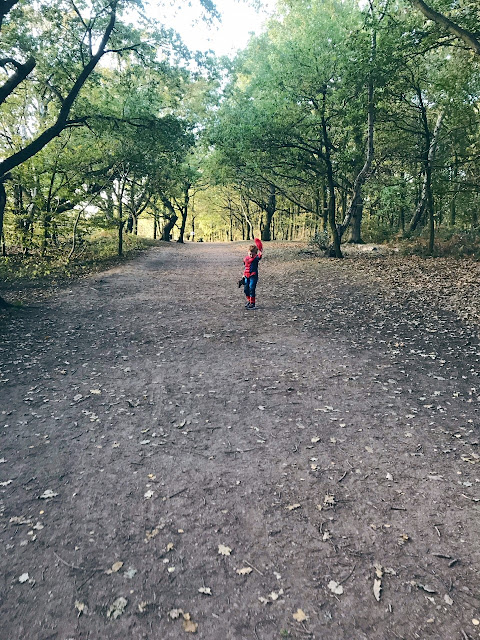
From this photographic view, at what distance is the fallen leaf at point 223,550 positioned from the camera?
11.6 ft

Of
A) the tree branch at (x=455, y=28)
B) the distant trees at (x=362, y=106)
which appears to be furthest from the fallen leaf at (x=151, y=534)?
the distant trees at (x=362, y=106)

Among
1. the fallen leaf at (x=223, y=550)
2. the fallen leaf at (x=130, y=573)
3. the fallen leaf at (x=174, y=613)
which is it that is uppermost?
the fallen leaf at (x=223, y=550)

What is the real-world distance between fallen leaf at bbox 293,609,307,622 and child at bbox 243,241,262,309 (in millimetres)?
8447

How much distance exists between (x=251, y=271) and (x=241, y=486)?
7465 millimetres

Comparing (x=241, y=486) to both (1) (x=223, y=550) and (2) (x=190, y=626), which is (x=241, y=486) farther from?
(2) (x=190, y=626)

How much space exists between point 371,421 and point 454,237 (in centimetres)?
1779

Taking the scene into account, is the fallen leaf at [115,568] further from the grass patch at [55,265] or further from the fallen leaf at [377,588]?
the grass patch at [55,265]

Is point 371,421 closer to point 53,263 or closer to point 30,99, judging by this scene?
point 53,263

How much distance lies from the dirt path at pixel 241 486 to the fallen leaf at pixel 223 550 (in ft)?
0.09

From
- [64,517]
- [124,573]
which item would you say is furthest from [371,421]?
[64,517]

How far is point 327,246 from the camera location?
22.0m

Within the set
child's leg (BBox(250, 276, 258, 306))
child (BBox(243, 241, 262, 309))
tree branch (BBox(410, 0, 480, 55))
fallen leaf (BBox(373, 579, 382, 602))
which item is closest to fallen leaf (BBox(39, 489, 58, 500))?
fallen leaf (BBox(373, 579, 382, 602))

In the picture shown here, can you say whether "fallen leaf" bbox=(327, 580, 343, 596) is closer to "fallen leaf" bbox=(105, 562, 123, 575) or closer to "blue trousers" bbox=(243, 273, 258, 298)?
"fallen leaf" bbox=(105, 562, 123, 575)

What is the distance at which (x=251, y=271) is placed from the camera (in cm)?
1110
